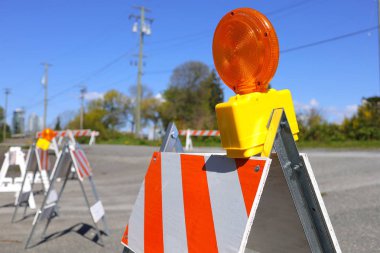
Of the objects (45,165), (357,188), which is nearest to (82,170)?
(45,165)

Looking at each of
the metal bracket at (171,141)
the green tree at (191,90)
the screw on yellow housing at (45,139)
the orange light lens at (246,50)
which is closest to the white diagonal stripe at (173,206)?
the metal bracket at (171,141)

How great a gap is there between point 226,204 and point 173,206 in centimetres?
48

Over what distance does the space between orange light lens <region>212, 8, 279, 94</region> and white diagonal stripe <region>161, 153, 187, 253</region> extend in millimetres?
619

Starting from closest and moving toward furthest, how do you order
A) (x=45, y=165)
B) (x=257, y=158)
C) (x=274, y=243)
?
(x=257, y=158), (x=274, y=243), (x=45, y=165)

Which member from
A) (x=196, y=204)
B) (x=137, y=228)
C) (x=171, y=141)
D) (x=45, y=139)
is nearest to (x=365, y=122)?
(x=45, y=139)

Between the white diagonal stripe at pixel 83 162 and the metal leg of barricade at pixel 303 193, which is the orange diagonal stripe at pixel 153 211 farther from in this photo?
the white diagonal stripe at pixel 83 162

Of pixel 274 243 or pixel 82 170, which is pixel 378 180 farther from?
pixel 274 243

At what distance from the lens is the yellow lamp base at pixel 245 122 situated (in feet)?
5.93

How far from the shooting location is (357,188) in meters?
7.81

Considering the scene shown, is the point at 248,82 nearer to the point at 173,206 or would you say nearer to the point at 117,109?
the point at 173,206

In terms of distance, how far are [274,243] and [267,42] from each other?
1.12m

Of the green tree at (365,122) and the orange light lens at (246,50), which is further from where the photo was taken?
the green tree at (365,122)

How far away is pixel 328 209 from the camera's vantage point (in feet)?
20.7

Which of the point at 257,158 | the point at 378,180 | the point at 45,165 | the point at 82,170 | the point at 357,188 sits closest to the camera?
the point at 257,158
